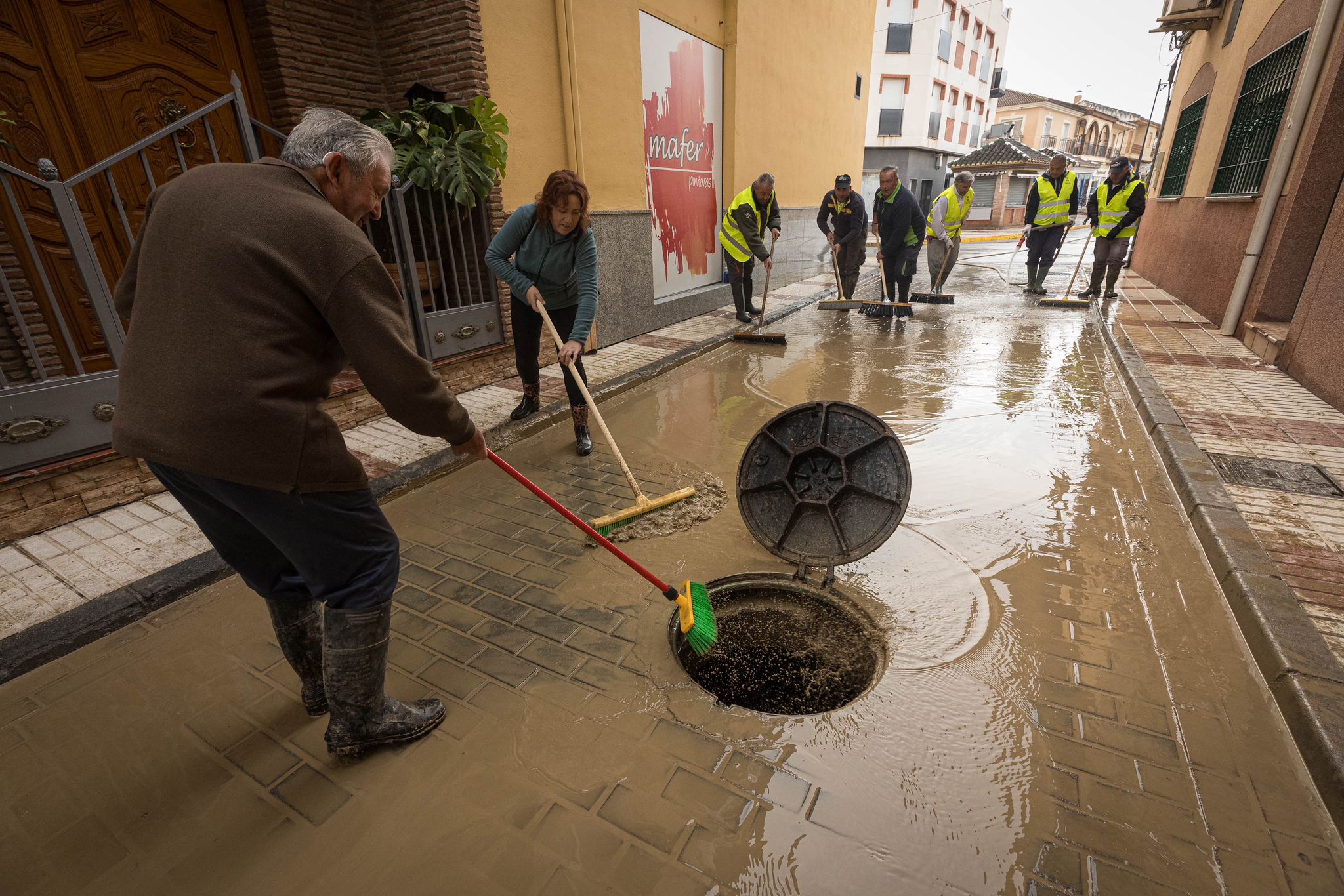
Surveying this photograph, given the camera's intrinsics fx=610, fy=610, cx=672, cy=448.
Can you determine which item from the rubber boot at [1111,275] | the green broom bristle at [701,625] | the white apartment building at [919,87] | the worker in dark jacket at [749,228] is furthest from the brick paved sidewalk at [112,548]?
the white apartment building at [919,87]

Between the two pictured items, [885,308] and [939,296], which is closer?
[885,308]

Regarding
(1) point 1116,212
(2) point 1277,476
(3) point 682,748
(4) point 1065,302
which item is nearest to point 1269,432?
(2) point 1277,476

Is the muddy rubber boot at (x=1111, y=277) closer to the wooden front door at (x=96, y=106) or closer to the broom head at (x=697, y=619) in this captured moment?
the broom head at (x=697, y=619)

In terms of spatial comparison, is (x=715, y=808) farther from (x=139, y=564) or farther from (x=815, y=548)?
(x=139, y=564)

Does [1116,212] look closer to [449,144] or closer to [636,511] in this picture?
[449,144]

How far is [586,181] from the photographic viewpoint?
6887 millimetres

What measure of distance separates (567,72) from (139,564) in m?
5.80

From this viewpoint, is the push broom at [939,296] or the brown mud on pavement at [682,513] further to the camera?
the push broom at [939,296]

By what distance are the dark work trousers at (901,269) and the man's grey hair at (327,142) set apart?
27.7 feet

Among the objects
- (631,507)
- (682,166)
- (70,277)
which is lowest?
(631,507)

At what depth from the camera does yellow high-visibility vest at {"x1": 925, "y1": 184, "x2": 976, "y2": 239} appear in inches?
369

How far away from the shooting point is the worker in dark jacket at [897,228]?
844 cm

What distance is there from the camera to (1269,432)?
4.27 m

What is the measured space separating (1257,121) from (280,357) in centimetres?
1103
